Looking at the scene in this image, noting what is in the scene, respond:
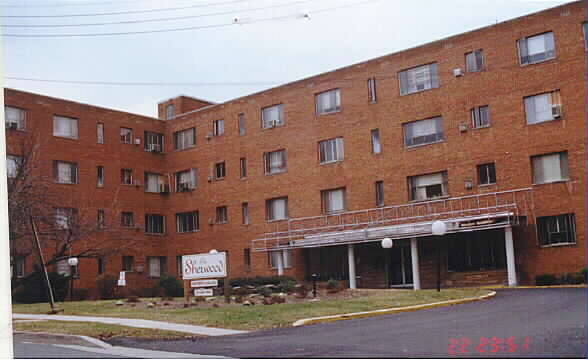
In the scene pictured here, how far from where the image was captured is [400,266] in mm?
35250

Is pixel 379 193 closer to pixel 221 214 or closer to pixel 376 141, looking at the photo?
pixel 376 141

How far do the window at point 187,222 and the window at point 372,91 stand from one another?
13.3 metres

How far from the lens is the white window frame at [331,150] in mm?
37719

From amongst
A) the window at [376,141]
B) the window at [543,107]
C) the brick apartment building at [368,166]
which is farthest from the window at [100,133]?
the window at [543,107]

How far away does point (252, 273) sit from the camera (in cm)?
4044

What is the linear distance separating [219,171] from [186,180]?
2945mm

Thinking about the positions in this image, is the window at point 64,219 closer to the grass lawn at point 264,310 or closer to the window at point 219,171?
the grass lawn at point 264,310

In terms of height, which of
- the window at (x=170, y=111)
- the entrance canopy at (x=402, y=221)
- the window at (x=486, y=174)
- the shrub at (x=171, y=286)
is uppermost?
the window at (x=170, y=111)

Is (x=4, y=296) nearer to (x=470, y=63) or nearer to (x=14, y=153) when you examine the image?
(x=470, y=63)

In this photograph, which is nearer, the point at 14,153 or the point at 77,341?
the point at 77,341

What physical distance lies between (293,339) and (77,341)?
4674mm

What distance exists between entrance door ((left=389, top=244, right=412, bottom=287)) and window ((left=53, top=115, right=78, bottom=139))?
60.1 feet

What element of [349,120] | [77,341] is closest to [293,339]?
[77,341]

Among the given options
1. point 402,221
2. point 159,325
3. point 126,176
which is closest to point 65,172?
point 126,176
